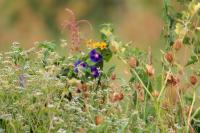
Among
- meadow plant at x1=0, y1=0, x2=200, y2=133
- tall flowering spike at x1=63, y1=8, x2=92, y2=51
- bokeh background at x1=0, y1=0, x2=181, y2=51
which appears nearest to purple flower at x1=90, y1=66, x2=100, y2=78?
meadow plant at x1=0, y1=0, x2=200, y2=133

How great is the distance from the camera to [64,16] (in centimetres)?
843

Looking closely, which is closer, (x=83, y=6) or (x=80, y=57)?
(x=80, y=57)

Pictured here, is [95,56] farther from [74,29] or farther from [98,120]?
[98,120]

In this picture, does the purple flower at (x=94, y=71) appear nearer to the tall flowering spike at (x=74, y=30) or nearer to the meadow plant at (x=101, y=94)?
the meadow plant at (x=101, y=94)

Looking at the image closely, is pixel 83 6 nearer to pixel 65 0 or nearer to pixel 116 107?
pixel 65 0

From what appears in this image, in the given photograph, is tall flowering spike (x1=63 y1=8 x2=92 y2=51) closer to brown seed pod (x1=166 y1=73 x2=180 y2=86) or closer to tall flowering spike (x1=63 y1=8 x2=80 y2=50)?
tall flowering spike (x1=63 y1=8 x2=80 y2=50)

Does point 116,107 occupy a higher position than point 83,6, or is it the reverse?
point 83,6

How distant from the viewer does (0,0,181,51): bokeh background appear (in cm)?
722

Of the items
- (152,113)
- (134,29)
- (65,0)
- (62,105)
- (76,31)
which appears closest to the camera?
(62,105)

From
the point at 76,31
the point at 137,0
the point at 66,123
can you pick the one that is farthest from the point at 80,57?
the point at 137,0

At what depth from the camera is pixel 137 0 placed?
7.86m

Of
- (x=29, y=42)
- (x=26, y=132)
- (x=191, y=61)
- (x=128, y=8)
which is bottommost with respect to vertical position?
(x=26, y=132)

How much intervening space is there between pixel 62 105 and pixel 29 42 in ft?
14.9

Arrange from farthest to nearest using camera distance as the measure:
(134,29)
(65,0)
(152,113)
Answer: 1. (65,0)
2. (134,29)
3. (152,113)
